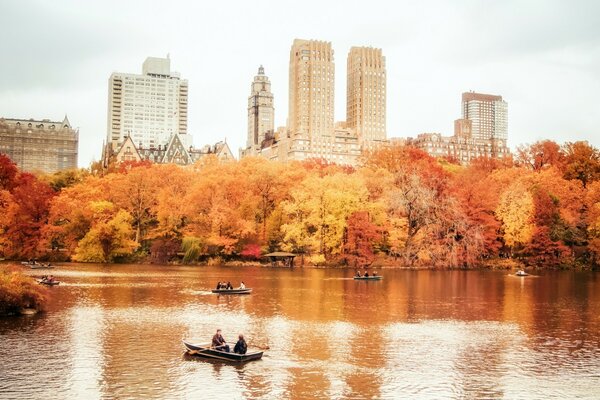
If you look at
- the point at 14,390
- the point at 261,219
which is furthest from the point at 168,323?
the point at 261,219

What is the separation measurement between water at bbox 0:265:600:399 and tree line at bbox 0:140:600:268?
84.9 ft

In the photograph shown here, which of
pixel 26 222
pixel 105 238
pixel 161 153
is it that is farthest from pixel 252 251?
pixel 161 153

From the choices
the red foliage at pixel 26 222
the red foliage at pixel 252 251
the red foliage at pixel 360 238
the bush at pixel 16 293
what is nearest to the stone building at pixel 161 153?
the red foliage at pixel 26 222

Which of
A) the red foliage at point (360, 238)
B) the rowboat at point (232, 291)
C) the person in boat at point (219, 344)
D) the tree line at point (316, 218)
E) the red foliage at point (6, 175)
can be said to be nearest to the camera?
the person in boat at point (219, 344)

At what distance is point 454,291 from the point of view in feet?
169

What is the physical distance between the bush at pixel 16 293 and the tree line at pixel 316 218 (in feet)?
140

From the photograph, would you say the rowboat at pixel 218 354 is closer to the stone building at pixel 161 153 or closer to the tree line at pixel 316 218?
the tree line at pixel 316 218

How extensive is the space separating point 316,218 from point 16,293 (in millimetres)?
46567

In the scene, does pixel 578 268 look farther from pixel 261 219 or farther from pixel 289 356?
pixel 289 356

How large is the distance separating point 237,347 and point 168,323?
9.01m

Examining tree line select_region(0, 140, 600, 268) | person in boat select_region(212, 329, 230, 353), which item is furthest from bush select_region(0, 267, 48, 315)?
tree line select_region(0, 140, 600, 268)

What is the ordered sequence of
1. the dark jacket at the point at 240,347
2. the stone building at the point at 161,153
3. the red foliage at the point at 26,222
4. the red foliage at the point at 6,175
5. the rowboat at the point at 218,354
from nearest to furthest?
the rowboat at the point at 218,354, the dark jacket at the point at 240,347, the red foliage at the point at 26,222, the red foliage at the point at 6,175, the stone building at the point at 161,153

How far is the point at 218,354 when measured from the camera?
2572cm

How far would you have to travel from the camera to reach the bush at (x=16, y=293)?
3400cm
